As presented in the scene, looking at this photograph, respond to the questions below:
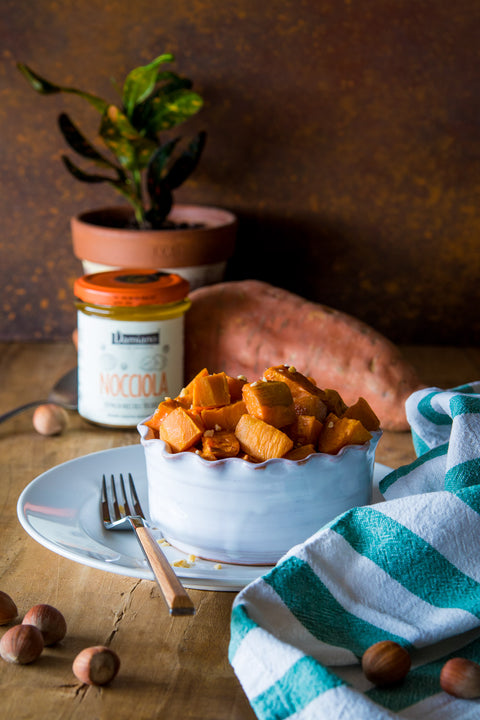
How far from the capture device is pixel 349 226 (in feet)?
5.13

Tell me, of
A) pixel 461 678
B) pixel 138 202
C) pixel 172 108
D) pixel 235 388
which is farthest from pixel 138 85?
pixel 461 678

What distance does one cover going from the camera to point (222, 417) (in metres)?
0.71

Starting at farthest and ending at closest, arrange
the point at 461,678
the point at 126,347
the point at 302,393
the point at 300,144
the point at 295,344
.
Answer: the point at 300,144 → the point at 295,344 → the point at 126,347 → the point at 302,393 → the point at 461,678

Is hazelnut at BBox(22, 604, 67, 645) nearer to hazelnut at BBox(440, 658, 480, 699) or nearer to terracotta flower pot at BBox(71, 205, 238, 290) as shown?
hazelnut at BBox(440, 658, 480, 699)

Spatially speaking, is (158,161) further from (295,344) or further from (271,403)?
(271,403)

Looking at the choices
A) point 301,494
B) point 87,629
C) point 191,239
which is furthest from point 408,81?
point 87,629

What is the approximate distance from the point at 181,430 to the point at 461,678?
11.7 inches

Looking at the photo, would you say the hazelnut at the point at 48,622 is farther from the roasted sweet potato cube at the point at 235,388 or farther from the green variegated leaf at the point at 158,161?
the green variegated leaf at the point at 158,161

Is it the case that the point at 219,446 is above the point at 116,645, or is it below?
above

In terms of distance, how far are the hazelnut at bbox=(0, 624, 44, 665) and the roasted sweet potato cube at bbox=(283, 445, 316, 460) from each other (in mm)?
238

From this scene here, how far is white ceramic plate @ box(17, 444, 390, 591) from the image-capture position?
642mm

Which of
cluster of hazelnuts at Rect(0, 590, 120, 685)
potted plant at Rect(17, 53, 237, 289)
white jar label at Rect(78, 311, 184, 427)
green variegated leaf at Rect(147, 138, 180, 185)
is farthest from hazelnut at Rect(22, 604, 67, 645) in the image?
green variegated leaf at Rect(147, 138, 180, 185)

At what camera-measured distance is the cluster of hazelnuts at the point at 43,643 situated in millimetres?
551

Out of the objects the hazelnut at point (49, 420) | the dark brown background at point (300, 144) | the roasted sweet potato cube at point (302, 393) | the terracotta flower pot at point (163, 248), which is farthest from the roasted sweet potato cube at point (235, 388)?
the dark brown background at point (300, 144)
